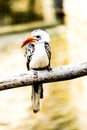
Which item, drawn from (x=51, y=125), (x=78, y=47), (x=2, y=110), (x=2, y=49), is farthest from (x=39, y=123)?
(x=2, y=49)

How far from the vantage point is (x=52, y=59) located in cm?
617

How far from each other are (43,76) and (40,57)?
0.25 metres

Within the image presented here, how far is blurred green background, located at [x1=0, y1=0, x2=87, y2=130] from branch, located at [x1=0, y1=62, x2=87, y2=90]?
0.19 feet

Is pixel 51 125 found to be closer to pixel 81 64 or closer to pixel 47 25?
pixel 81 64

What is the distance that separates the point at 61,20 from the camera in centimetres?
795

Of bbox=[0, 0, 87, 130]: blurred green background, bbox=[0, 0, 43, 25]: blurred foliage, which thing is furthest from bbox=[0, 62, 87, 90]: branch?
bbox=[0, 0, 43, 25]: blurred foliage

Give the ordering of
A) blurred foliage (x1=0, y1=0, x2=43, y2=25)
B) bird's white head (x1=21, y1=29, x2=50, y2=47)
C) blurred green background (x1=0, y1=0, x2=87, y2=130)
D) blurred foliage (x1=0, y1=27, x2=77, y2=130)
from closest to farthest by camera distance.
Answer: bird's white head (x1=21, y1=29, x2=50, y2=47), blurred foliage (x1=0, y1=27, x2=77, y2=130), blurred green background (x1=0, y1=0, x2=87, y2=130), blurred foliage (x1=0, y1=0, x2=43, y2=25)

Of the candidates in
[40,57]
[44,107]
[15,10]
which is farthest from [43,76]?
[15,10]

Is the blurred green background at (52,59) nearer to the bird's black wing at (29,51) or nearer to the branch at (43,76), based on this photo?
the branch at (43,76)

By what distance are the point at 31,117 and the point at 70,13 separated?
8.89 ft

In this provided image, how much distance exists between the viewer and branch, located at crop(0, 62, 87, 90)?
8.91 ft

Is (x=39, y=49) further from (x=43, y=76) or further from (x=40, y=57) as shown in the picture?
(x=43, y=76)

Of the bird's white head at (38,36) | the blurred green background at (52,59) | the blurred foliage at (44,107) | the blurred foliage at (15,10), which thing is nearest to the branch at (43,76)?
the blurred green background at (52,59)

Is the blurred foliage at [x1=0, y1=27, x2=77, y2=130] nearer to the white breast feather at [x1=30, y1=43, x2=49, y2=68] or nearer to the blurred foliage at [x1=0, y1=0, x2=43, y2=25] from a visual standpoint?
the white breast feather at [x1=30, y1=43, x2=49, y2=68]
